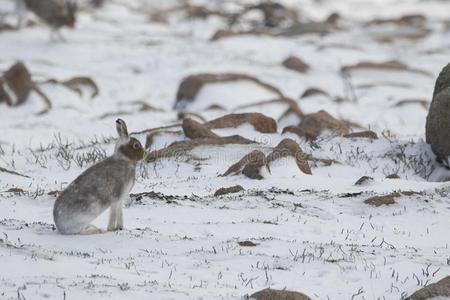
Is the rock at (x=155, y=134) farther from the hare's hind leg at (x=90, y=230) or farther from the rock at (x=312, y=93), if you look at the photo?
the rock at (x=312, y=93)

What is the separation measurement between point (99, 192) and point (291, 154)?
4843 mm

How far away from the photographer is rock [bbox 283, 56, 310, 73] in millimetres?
28672

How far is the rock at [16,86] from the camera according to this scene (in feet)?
69.7

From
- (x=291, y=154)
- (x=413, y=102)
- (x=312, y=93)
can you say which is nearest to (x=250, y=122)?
(x=291, y=154)

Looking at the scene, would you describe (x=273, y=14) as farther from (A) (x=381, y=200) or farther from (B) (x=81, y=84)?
(A) (x=381, y=200)

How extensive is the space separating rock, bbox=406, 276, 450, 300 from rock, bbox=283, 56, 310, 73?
74.0ft

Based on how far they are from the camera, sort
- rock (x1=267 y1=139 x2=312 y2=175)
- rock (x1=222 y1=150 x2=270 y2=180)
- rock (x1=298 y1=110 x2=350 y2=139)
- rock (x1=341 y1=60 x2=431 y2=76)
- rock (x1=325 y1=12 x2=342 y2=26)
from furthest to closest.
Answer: rock (x1=325 y1=12 x2=342 y2=26)
rock (x1=341 y1=60 x2=431 y2=76)
rock (x1=298 y1=110 x2=350 y2=139)
rock (x1=267 y1=139 x2=312 y2=175)
rock (x1=222 y1=150 x2=270 y2=180)

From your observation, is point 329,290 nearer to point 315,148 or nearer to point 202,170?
point 202,170

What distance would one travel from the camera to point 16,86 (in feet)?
71.5

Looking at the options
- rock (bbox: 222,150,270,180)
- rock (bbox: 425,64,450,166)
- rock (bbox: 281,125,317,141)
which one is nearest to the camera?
rock (bbox: 222,150,270,180)

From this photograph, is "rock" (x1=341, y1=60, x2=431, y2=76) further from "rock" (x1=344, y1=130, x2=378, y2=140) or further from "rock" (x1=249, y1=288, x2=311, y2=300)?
"rock" (x1=249, y1=288, x2=311, y2=300)

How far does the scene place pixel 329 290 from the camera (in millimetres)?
6621

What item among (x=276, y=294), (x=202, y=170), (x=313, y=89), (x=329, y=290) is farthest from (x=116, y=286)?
(x=313, y=89)

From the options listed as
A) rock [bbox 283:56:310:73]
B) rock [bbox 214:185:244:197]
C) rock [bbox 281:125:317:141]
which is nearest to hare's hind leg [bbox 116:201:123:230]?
rock [bbox 214:185:244:197]
